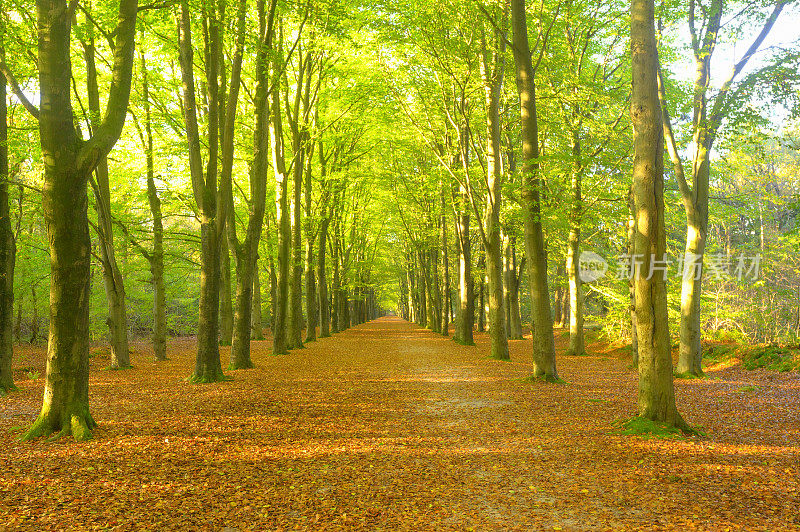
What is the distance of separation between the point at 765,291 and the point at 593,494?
21.1 metres

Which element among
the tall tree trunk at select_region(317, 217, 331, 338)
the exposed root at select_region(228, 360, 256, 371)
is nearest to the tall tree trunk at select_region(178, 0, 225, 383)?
the exposed root at select_region(228, 360, 256, 371)

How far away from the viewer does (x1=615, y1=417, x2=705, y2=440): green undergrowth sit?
666 cm

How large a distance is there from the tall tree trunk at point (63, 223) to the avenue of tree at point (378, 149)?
0.08ft

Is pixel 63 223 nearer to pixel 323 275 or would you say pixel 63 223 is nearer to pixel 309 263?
pixel 309 263

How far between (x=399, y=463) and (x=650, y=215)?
460 cm

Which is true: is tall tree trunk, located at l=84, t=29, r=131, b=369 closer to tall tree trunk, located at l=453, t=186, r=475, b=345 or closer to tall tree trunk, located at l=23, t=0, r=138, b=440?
tall tree trunk, located at l=23, t=0, r=138, b=440

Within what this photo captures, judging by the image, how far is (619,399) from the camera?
386 inches

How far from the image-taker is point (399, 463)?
235 inches

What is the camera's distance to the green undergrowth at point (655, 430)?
6664mm

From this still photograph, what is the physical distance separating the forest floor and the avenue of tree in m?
1.14

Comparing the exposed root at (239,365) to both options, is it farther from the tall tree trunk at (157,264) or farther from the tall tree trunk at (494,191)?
the tall tree trunk at (494,191)

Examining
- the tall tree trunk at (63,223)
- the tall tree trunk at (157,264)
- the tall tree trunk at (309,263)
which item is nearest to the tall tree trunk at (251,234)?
the tall tree trunk at (157,264)

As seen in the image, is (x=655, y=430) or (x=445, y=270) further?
(x=445, y=270)

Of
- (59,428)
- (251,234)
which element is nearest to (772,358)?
(251,234)
